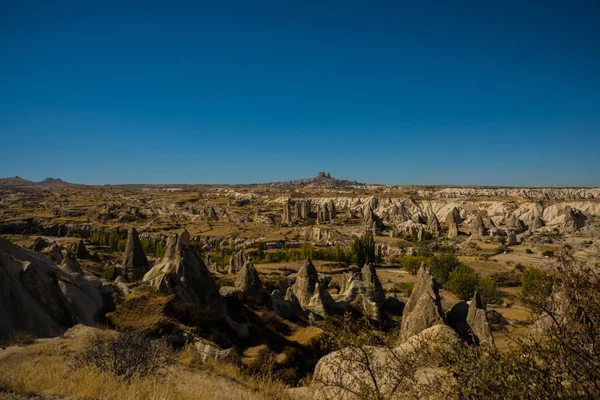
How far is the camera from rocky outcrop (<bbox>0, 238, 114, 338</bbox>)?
30.6ft

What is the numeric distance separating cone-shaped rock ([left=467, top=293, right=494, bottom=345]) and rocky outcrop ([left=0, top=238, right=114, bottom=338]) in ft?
48.4

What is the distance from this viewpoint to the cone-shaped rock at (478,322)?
15.1 meters

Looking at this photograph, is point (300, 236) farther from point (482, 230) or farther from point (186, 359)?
point (186, 359)

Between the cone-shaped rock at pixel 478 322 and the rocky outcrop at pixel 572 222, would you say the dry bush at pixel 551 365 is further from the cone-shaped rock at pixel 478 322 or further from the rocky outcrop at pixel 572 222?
the rocky outcrop at pixel 572 222

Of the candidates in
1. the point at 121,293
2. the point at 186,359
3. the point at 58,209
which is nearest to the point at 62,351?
the point at 186,359

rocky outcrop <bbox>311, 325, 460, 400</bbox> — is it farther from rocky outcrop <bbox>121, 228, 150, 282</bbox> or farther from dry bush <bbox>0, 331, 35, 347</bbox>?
rocky outcrop <bbox>121, 228, 150, 282</bbox>

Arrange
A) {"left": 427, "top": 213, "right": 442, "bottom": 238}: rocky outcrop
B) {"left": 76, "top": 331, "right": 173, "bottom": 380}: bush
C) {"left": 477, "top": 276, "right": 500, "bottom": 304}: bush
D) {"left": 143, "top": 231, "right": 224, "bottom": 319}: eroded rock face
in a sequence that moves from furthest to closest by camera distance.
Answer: {"left": 427, "top": 213, "right": 442, "bottom": 238}: rocky outcrop < {"left": 477, "top": 276, "right": 500, "bottom": 304}: bush < {"left": 143, "top": 231, "right": 224, "bottom": 319}: eroded rock face < {"left": 76, "top": 331, "right": 173, "bottom": 380}: bush

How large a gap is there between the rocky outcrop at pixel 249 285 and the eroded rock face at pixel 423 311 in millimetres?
6434

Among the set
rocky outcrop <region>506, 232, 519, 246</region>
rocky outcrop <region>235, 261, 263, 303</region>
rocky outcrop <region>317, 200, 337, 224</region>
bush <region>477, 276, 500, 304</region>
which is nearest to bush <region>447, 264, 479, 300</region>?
bush <region>477, 276, 500, 304</region>

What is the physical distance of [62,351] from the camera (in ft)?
25.0

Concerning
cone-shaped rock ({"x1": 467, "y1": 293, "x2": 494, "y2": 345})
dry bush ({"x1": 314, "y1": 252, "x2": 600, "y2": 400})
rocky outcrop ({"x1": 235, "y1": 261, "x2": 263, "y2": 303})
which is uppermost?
dry bush ({"x1": 314, "y1": 252, "x2": 600, "y2": 400})

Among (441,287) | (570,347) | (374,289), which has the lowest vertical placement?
(441,287)

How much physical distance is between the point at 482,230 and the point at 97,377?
64.2 meters

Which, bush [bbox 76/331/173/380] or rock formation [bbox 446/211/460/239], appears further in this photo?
rock formation [bbox 446/211/460/239]
